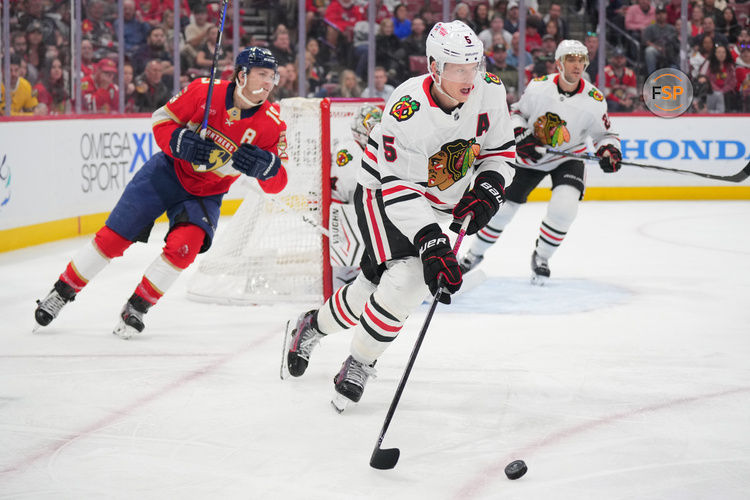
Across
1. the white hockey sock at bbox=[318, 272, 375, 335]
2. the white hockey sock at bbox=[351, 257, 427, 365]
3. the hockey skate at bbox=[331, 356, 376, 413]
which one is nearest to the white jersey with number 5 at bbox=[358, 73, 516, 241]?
the white hockey sock at bbox=[351, 257, 427, 365]

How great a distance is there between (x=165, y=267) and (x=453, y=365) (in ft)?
3.46

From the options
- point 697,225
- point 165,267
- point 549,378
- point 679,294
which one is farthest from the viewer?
point 697,225

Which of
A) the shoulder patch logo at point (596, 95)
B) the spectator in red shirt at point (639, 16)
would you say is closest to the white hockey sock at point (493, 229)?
the shoulder patch logo at point (596, 95)

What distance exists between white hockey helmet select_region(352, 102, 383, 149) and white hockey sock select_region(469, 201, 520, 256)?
1028 mm

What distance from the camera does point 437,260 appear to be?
2.21 metres

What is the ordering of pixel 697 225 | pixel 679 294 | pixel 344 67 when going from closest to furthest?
pixel 679 294
pixel 697 225
pixel 344 67

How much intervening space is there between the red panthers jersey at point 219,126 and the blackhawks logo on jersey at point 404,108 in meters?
0.99

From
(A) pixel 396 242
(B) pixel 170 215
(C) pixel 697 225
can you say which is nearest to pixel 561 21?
(C) pixel 697 225

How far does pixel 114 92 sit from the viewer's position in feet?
22.3

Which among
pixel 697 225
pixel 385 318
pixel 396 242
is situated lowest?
pixel 697 225

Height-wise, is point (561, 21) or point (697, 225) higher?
point (561, 21)

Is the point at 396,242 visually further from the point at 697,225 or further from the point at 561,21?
the point at 561,21

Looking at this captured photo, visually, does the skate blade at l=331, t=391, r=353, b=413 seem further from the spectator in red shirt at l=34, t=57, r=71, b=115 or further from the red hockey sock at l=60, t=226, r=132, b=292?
the spectator in red shirt at l=34, t=57, r=71, b=115

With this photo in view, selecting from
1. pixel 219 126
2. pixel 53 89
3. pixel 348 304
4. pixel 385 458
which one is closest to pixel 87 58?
pixel 53 89
